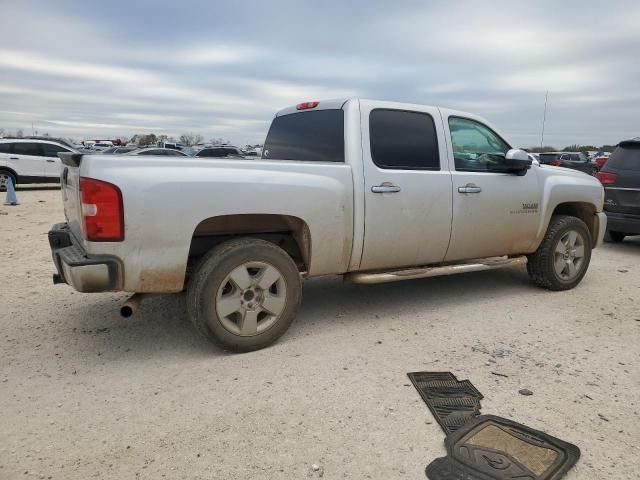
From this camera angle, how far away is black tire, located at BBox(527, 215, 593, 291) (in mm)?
5316

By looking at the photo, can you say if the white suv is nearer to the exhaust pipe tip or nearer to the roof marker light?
the roof marker light

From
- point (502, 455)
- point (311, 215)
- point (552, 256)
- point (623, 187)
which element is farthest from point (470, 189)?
point (623, 187)

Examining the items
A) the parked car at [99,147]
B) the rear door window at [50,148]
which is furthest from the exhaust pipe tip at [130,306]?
the parked car at [99,147]

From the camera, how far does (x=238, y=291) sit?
3600mm

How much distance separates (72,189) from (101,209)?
2.24 ft

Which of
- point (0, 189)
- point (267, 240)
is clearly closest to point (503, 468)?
point (267, 240)

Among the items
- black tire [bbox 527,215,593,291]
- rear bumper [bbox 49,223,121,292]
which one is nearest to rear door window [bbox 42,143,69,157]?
rear bumper [bbox 49,223,121,292]

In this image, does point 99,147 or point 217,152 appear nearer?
point 217,152

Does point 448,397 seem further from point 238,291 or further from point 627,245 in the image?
point 627,245

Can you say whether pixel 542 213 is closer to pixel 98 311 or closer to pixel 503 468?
pixel 503 468

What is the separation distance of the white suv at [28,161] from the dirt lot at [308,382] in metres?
13.2

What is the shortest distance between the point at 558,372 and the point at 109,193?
3.25 m

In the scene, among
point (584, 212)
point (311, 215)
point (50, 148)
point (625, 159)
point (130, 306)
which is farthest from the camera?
point (50, 148)

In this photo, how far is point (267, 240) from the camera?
4066mm
